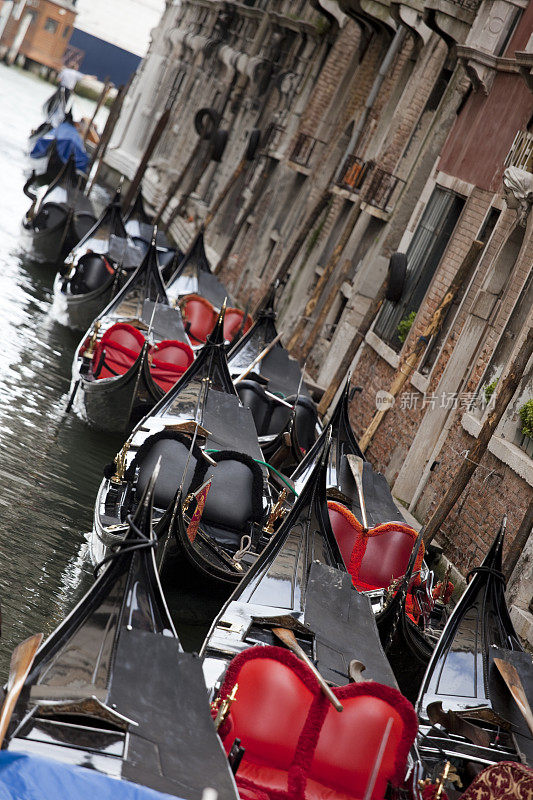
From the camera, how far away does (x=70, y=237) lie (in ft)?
41.3

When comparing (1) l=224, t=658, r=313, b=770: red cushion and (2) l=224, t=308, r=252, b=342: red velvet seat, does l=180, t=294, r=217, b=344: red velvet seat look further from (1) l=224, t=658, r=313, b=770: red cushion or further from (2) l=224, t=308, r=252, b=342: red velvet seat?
(1) l=224, t=658, r=313, b=770: red cushion

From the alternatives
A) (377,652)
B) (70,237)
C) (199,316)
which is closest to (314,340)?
(199,316)

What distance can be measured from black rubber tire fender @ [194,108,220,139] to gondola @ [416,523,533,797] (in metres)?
13.0

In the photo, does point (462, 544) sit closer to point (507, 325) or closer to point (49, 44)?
point (507, 325)

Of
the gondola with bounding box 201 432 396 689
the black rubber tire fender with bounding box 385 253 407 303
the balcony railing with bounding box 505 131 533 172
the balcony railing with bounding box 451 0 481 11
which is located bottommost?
the gondola with bounding box 201 432 396 689

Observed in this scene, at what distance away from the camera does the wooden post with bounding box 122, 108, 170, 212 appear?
15.9m

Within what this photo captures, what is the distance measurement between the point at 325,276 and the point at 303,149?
302 centimetres

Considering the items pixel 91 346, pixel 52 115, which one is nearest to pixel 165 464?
pixel 91 346

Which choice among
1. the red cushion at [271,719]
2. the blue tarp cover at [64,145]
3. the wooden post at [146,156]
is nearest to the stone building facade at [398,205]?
the wooden post at [146,156]

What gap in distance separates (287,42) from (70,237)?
4.80m

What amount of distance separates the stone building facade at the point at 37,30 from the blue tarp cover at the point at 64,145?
20.8 metres

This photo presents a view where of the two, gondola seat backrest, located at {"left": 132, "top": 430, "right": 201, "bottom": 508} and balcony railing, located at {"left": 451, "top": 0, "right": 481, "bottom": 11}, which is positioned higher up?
balcony railing, located at {"left": 451, "top": 0, "right": 481, "bottom": 11}

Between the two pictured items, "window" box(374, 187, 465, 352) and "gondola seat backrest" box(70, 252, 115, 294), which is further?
"gondola seat backrest" box(70, 252, 115, 294)

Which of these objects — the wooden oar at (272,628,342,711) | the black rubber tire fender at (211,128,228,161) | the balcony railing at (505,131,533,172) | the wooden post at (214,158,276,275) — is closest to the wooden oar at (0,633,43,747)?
the wooden oar at (272,628,342,711)
